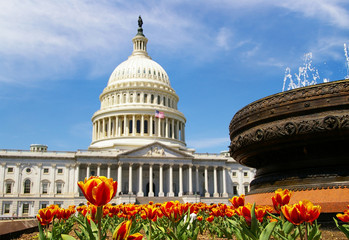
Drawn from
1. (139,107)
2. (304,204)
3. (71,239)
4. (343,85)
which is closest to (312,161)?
(343,85)

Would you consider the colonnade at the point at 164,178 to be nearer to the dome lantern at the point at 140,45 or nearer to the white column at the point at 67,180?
the white column at the point at 67,180

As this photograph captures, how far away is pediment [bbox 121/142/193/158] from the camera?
79312 mm

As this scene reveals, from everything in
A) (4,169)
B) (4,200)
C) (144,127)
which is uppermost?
(144,127)

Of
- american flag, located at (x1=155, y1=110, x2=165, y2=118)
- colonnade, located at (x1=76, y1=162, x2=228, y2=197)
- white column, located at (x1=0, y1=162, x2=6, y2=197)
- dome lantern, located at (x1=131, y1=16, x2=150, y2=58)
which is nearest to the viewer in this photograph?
white column, located at (x1=0, y1=162, x2=6, y2=197)

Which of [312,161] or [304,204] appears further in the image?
[312,161]

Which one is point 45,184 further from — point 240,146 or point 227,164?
point 240,146

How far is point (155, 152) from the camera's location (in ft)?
264

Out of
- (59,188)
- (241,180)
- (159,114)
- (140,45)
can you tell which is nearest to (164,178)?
(159,114)

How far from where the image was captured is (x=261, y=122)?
9.80 metres

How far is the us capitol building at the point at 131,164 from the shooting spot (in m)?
77.6

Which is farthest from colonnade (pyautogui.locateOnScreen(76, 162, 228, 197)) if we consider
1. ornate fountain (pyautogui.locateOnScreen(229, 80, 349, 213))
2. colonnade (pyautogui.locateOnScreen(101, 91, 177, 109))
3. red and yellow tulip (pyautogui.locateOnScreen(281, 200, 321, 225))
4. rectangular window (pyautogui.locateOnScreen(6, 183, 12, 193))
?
red and yellow tulip (pyautogui.locateOnScreen(281, 200, 321, 225))

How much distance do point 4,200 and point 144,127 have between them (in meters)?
36.5

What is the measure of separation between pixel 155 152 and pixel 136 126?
50.2ft

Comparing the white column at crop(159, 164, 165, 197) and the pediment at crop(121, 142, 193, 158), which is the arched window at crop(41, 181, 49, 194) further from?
the white column at crop(159, 164, 165, 197)
